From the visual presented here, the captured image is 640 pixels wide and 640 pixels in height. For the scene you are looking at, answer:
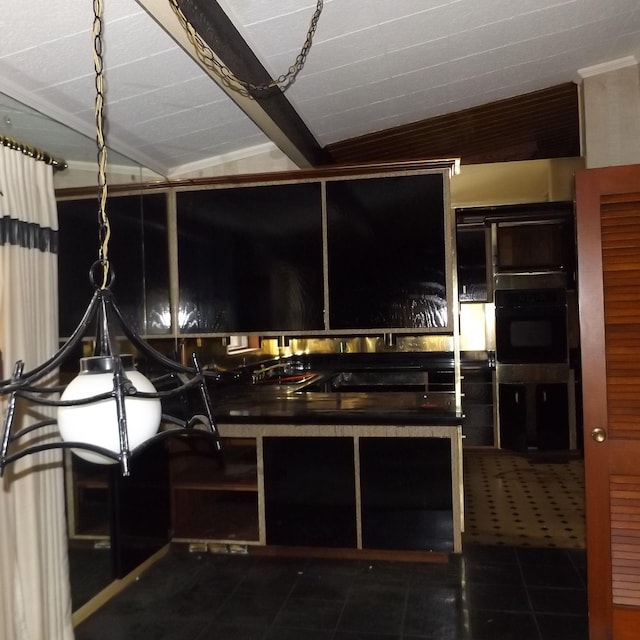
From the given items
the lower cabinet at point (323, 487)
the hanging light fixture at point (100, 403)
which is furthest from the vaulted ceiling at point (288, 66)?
the lower cabinet at point (323, 487)

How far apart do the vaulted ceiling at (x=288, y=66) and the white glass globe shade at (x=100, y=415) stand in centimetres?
130

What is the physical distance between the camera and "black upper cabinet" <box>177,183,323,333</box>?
Answer: 145 inches

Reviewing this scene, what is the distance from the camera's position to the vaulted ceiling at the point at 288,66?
2.08 m

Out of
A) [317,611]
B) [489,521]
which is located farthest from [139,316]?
[489,521]

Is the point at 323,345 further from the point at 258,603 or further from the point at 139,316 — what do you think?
the point at 258,603

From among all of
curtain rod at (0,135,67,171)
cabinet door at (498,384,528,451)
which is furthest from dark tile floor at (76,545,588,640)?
cabinet door at (498,384,528,451)

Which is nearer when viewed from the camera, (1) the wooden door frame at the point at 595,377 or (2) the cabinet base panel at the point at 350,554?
(1) the wooden door frame at the point at 595,377

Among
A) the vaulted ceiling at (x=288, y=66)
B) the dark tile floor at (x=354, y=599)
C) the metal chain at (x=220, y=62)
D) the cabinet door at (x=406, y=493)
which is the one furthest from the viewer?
the cabinet door at (x=406, y=493)

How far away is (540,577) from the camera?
3.11m

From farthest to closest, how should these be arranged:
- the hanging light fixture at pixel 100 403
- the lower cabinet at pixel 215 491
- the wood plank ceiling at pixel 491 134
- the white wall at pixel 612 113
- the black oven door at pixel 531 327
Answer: the black oven door at pixel 531 327
the wood plank ceiling at pixel 491 134
the white wall at pixel 612 113
the lower cabinet at pixel 215 491
the hanging light fixture at pixel 100 403

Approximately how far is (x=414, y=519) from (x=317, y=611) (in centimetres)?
74

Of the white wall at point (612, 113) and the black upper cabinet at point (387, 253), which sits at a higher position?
the white wall at point (612, 113)

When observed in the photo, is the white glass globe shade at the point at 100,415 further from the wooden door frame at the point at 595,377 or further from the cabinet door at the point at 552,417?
the cabinet door at the point at 552,417

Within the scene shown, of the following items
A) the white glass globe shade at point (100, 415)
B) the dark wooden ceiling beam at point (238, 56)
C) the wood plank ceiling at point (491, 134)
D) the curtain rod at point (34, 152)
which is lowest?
the white glass globe shade at point (100, 415)
